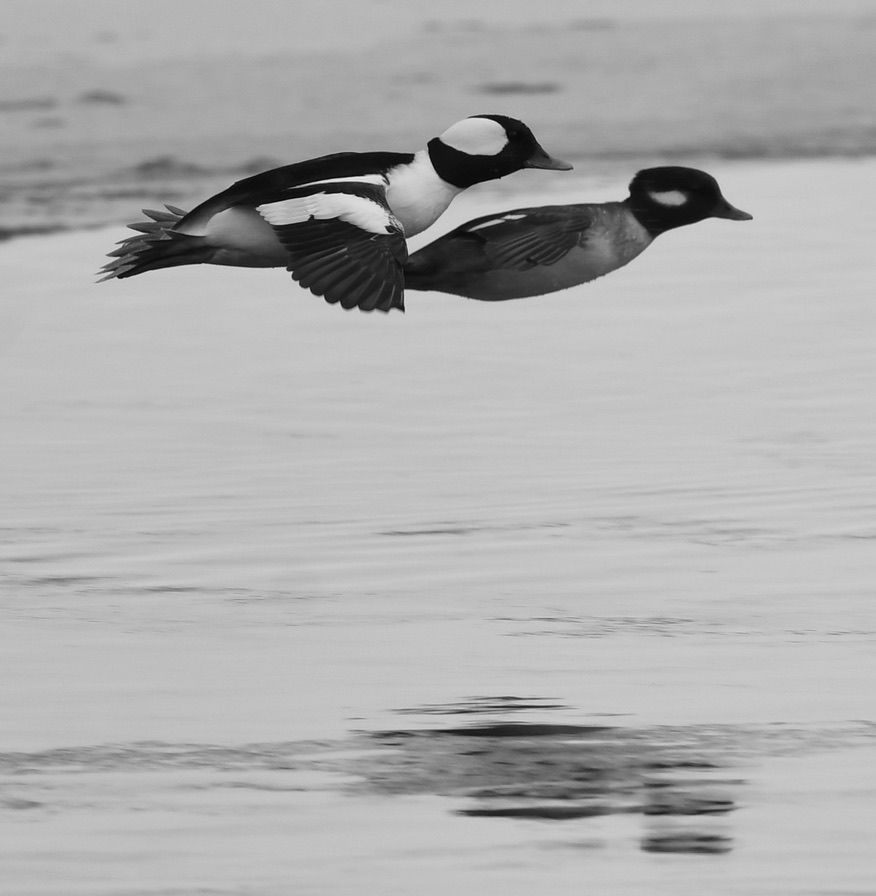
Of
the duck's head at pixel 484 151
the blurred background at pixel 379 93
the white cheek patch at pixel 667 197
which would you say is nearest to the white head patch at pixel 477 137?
the duck's head at pixel 484 151

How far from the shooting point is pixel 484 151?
5.60 meters

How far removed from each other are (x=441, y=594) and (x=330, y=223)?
2.12 metres

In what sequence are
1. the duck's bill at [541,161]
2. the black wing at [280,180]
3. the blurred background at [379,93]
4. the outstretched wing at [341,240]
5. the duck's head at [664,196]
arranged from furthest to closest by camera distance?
the blurred background at [379,93] < the duck's bill at [541,161] < the duck's head at [664,196] < the black wing at [280,180] < the outstretched wing at [341,240]

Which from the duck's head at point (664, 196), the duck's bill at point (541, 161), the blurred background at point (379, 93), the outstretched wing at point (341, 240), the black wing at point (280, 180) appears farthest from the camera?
the blurred background at point (379, 93)

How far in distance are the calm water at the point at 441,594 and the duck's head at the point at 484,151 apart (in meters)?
1.37

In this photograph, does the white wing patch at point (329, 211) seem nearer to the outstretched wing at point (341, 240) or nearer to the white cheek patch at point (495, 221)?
the outstretched wing at point (341, 240)

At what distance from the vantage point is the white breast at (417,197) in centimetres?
548

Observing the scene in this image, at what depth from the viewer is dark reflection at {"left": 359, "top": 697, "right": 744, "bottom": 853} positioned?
17.4ft

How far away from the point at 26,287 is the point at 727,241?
416cm

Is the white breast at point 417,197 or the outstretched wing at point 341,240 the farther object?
the white breast at point 417,197

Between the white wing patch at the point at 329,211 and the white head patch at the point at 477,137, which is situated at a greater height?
the white head patch at the point at 477,137

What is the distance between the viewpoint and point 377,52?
25.9 metres

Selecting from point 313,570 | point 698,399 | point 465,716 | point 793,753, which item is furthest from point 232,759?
point 698,399

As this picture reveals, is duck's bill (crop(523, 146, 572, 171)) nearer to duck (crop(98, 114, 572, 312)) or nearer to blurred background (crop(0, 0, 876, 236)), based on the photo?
duck (crop(98, 114, 572, 312))
